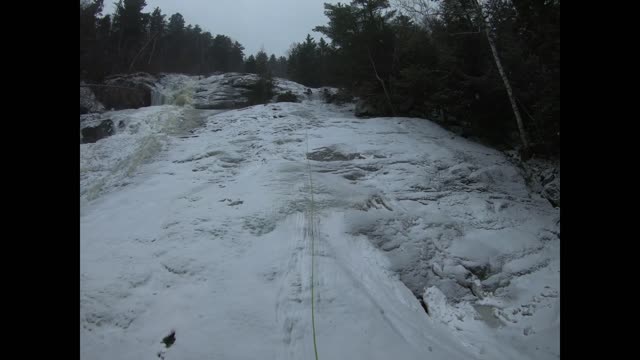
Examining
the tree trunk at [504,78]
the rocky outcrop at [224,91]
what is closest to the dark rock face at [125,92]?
the rocky outcrop at [224,91]

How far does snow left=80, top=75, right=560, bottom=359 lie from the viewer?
4.42 meters

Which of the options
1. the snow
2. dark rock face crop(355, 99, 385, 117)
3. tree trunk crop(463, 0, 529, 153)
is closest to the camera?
the snow

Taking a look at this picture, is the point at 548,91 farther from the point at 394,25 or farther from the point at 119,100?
the point at 119,100

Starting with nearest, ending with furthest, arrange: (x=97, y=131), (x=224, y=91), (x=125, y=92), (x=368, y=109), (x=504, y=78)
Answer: (x=125, y=92), (x=504, y=78), (x=97, y=131), (x=368, y=109), (x=224, y=91)

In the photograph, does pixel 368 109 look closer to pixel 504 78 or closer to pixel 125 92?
pixel 504 78

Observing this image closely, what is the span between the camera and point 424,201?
27.0 ft

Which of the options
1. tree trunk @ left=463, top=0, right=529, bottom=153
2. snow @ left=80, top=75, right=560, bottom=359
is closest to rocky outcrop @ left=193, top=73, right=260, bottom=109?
snow @ left=80, top=75, right=560, bottom=359

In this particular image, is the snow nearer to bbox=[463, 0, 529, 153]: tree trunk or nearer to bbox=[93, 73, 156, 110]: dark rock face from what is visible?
bbox=[463, 0, 529, 153]: tree trunk

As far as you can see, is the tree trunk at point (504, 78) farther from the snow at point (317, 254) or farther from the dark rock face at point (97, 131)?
the dark rock face at point (97, 131)

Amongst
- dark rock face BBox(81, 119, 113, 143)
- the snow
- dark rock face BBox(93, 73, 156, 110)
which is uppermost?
dark rock face BBox(93, 73, 156, 110)

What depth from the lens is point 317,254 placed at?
593 centimetres

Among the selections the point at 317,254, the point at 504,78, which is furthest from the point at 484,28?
the point at 317,254
